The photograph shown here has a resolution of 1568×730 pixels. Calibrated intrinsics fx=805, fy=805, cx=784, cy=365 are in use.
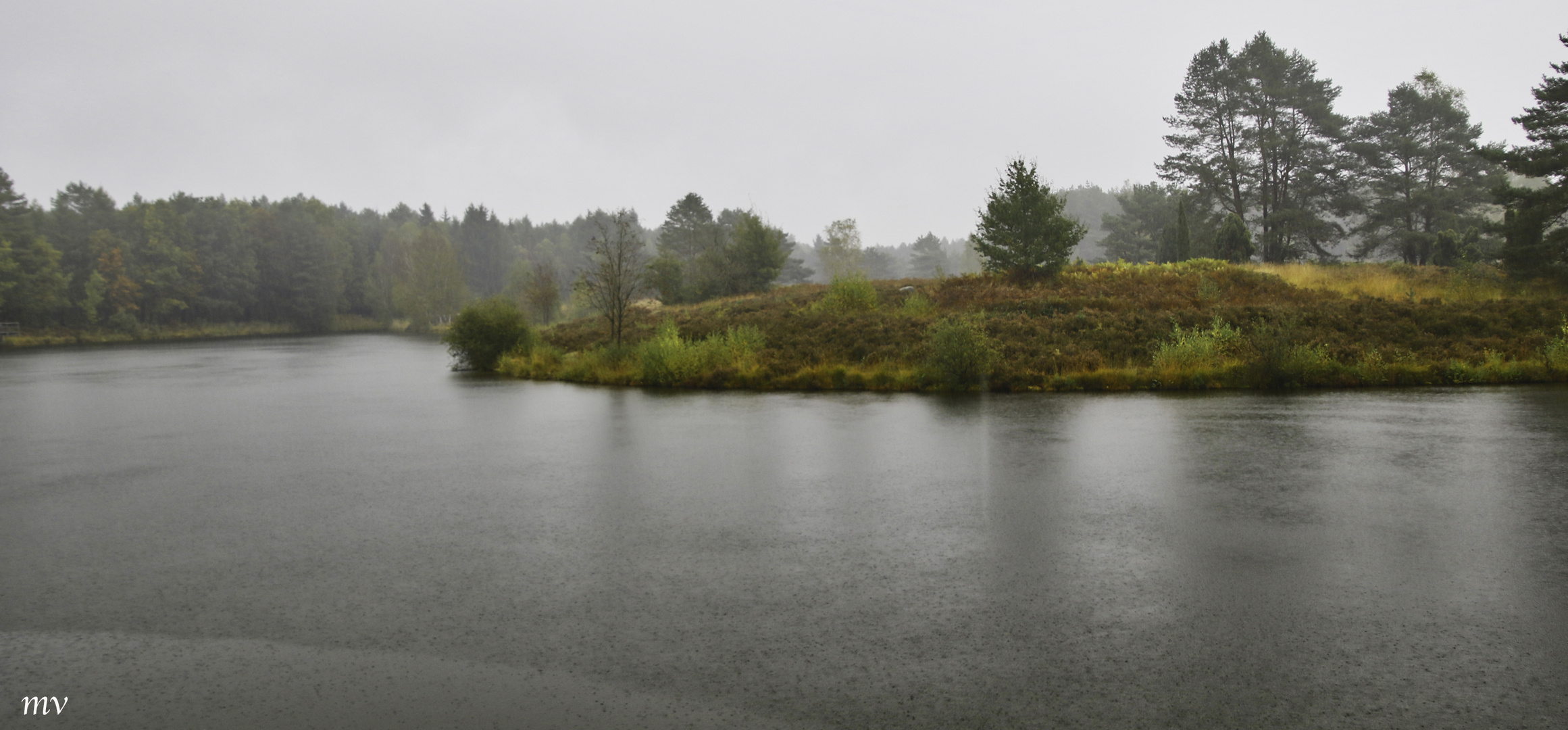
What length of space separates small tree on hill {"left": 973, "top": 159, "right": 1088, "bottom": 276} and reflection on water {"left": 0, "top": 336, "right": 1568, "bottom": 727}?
14.8 meters

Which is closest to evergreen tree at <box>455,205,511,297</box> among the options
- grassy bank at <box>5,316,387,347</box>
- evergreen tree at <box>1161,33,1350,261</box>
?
grassy bank at <box>5,316,387,347</box>

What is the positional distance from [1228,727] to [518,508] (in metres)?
5.49

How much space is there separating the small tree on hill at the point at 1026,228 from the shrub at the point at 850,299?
4526 millimetres

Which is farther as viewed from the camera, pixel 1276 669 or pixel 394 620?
pixel 394 620

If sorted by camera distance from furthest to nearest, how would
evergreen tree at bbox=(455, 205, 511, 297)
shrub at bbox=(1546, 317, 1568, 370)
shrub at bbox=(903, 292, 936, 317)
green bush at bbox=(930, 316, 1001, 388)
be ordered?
evergreen tree at bbox=(455, 205, 511, 297) < shrub at bbox=(903, 292, 936, 317) < green bush at bbox=(930, 316, 1001, 388) < shrub at bbox=(1546, 317, 1568, 370)

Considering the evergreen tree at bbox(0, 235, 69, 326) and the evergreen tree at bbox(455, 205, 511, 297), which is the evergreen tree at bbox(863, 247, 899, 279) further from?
the evergreen tree at bbox(0, 235, 69, 326)

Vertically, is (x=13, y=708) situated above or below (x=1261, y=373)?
below

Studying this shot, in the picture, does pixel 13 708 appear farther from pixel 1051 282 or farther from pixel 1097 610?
pixel 1051 282

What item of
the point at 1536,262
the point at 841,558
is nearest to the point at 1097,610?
the point at 841,558

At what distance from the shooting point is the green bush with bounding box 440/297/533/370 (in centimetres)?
2439

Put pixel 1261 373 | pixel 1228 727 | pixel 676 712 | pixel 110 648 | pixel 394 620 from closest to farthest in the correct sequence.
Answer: pixel 1228 727, pixel 676 712, pixel 110 648, pixel 394 620, pixel 1261 373

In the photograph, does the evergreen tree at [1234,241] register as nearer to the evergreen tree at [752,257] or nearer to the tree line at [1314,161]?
the tree line at [1314,161]

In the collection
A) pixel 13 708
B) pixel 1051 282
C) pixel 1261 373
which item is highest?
pixel 1051 282

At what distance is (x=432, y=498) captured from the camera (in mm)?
7332
